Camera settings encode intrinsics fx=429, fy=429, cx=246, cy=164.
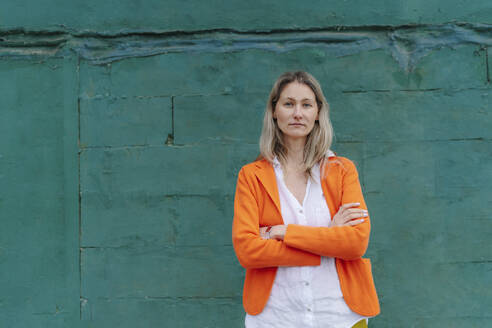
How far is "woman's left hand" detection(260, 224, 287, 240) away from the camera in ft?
6.43

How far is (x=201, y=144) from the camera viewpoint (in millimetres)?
3273

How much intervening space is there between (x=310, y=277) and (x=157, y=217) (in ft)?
5.31

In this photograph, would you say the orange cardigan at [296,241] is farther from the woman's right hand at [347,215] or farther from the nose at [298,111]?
the nose at [298,111]

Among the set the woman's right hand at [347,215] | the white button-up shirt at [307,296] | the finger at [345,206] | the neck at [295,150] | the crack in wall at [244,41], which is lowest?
the white button-up shirt at [307,296]

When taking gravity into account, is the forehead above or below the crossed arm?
→ above

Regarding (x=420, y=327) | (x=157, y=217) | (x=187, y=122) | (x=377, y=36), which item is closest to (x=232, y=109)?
(x=187, y=122)

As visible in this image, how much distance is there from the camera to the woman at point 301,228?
1933mm

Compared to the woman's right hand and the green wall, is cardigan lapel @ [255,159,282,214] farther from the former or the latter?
the green wall

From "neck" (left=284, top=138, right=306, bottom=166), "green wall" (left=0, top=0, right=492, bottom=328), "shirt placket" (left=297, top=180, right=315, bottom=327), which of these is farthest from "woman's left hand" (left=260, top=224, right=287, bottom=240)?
"green wall" (left=0, top=0, right=492, bottom=328)

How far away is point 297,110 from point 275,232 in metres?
0.62

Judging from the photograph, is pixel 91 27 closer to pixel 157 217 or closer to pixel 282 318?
pixel 157 217

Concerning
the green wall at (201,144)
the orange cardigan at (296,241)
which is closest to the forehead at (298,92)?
the orange cardigan at (296,241)

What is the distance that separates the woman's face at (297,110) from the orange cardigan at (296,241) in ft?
0.69

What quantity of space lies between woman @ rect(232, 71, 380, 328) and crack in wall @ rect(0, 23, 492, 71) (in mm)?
1215
